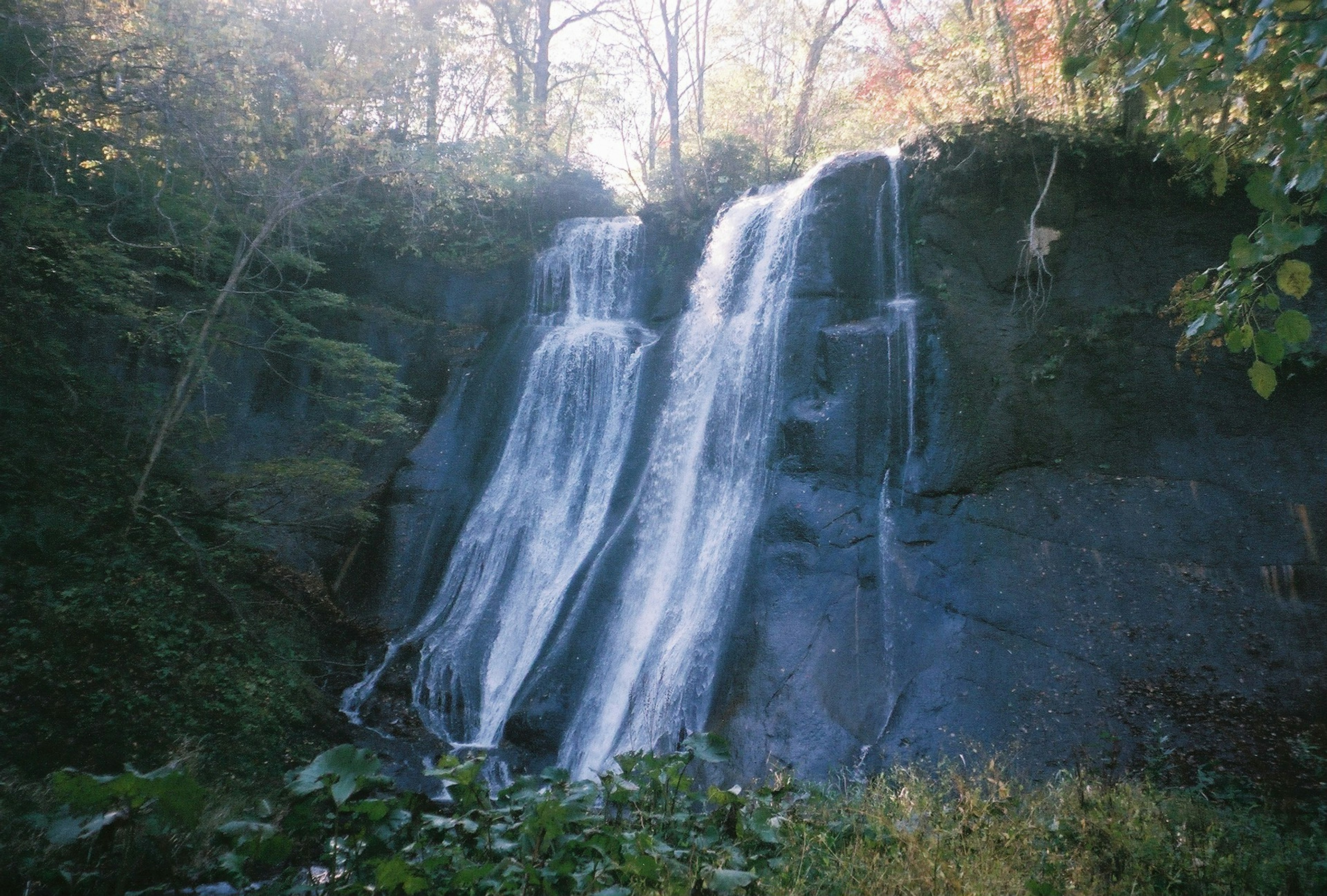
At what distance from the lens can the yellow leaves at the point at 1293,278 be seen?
2.58 meters

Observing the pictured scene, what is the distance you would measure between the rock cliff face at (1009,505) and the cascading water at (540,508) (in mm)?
619

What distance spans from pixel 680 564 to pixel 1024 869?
263 inches

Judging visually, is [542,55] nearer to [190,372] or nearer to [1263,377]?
[190,372]

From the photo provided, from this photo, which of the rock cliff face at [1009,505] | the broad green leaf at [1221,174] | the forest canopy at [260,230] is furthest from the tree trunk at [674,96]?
the broad green leaf at [1221,174]

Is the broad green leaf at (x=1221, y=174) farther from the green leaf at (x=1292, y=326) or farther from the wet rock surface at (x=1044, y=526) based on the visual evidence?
the wet rock surface at (x=1044, y=526)

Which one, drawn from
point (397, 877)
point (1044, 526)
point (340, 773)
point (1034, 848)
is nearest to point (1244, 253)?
point (1034, 848)

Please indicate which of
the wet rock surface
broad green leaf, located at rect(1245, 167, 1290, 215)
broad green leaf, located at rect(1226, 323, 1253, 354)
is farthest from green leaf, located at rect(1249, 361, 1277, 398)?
the wet rock surface

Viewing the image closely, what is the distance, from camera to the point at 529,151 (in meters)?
16.0

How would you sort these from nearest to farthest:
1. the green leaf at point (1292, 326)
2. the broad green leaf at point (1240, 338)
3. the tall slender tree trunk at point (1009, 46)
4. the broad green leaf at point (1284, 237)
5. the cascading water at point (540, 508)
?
the green leaf at point (1292, 326) < the broad green leaf at point (1284, 237) < the broad green leaf at point (1240, 338) < the cascading water at point (540, 508) < the tall slender tree trunk at point (1009, 46)

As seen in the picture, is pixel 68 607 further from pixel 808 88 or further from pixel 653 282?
pixel 808 88

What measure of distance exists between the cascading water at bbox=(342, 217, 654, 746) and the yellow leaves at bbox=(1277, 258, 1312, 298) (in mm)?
8552

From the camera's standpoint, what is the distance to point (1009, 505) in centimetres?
883

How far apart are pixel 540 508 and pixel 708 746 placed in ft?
29.4

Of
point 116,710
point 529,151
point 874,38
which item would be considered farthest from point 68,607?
point 874,38
